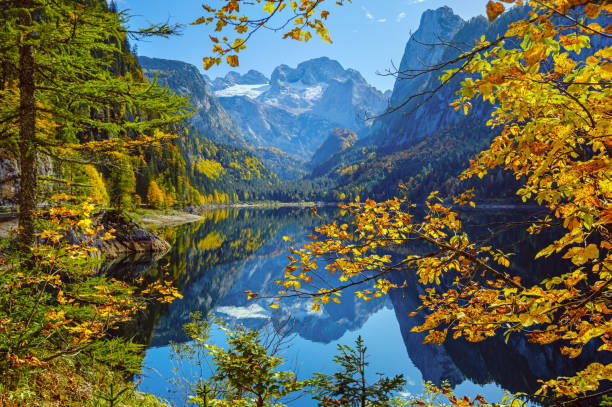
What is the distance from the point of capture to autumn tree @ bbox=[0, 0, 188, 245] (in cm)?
482

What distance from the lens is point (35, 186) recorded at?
5.45 meters

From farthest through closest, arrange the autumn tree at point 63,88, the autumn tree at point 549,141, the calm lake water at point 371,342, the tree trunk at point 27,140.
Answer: the calm lake water at point 371,342
the tree trunk at point 27,140
the autumn tree at point 63,88
the autumn tree at point 549,141

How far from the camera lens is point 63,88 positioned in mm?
5324

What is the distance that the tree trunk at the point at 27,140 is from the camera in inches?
203

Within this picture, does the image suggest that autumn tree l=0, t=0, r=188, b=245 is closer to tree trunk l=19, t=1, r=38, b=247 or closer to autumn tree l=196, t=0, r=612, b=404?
tree trunk l=19, t=1, r=38, b=247

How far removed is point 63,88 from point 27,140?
116 cm

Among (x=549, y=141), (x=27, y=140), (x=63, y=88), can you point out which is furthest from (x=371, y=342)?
(x=63, y=88)

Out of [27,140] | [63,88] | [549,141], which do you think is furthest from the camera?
[63,88]

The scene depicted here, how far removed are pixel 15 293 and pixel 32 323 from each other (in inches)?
21.7

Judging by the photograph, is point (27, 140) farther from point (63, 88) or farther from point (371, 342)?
point (371, 342)

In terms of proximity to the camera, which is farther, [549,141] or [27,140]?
[27,140]

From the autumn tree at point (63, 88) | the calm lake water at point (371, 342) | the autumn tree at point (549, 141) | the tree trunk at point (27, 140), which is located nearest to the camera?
the autumn tree at point (549, 141)

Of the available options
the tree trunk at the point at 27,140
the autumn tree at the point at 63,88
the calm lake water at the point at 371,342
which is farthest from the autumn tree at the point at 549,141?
the tree trunk at the point at 27,140

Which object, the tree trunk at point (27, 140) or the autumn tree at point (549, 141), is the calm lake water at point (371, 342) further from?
the tree trunk at point (27, 140)
